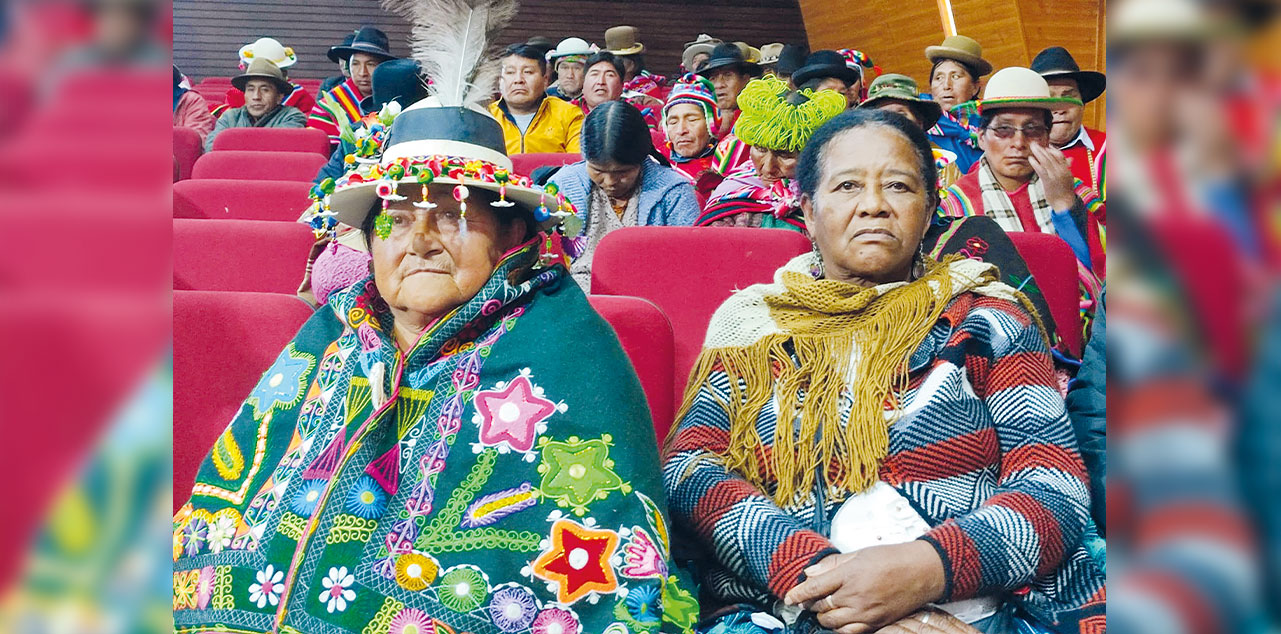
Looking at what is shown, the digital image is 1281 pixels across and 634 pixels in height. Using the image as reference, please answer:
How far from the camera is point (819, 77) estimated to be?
5.50m

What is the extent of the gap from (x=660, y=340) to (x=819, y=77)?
3.63 metres

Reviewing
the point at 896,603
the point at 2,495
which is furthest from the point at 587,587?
the point at 2,495

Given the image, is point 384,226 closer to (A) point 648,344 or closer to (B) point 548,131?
(A) point 648,344

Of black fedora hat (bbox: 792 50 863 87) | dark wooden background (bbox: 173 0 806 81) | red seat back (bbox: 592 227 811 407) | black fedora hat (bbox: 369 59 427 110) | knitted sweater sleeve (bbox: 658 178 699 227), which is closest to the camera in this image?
red seat back (bbox: 592 227 811 407)

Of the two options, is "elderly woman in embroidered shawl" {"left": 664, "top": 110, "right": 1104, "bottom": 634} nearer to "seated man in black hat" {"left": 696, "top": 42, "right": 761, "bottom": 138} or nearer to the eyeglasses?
the eyeglasses

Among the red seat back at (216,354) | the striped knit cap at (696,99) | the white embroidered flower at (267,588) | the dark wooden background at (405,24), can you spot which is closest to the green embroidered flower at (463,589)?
the white embroidered flower at (267,588)

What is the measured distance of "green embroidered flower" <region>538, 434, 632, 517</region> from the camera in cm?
161

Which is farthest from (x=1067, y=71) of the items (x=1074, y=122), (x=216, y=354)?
(x=216, y=354)

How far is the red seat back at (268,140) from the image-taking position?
5.17 metres

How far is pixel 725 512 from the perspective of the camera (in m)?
1.71

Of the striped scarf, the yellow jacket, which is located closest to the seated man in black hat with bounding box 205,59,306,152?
the yellow jacket

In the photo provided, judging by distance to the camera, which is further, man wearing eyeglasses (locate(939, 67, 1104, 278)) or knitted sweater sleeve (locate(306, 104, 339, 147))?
knitted sweater sleeve (locate(306, 104, 339, 147))

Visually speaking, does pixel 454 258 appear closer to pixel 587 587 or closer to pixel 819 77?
pixel 587 587

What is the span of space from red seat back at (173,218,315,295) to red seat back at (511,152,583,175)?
57.8 inches
